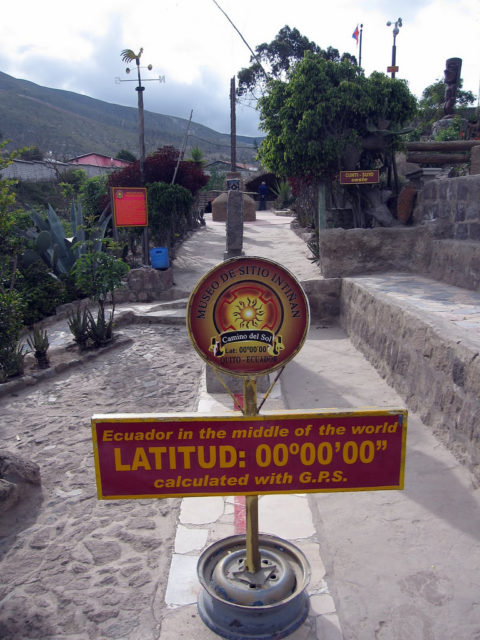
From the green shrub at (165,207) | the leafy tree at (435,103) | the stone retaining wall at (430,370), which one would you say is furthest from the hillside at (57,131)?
the stone retaining wall at (430,370)

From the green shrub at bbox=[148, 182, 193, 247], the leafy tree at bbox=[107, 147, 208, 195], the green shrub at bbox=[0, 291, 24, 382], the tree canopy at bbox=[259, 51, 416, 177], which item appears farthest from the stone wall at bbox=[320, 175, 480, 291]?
the leafy tree at bbox=[107, 147, 208, 195]

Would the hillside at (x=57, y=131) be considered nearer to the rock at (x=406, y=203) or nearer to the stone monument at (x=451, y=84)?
the stone monument at (x=451, y=84)

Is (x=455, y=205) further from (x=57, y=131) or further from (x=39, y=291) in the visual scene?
(x=57, y=131)

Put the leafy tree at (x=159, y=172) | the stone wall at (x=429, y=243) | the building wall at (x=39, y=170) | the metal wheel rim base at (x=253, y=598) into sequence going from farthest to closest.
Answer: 1. the building wall at (x=39, y=170)
2. the leafy tree at (x=159, y=172)
3. the stone wall at (x=429, y=243)
4. the metal wheel rim base at (x=253, y=598)

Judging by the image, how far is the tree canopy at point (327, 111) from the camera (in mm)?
9500

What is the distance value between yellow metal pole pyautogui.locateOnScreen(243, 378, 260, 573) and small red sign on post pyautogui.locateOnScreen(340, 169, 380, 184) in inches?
326

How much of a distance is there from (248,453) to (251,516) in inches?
14.4

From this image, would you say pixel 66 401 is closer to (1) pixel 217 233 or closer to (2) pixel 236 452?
(2) pixel 236 452

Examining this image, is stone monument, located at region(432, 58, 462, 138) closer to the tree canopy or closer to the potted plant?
the tree canopy

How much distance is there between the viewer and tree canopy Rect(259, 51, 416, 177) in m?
9.50

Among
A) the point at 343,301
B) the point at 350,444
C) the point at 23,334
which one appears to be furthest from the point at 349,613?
the point at 23,334

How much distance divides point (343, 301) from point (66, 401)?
398 cm

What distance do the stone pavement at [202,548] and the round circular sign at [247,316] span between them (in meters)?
1.18

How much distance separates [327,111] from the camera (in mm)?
9570
